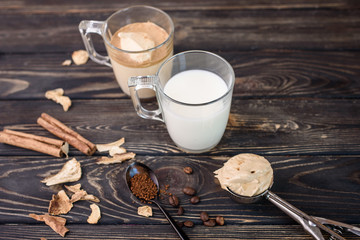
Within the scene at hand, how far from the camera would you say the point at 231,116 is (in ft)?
4.64

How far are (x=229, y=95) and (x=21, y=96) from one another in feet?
2.95

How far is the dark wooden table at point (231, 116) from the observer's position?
1.17m

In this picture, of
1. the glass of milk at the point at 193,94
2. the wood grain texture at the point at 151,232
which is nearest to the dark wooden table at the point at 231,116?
the wood grain texture at the point at 151,232

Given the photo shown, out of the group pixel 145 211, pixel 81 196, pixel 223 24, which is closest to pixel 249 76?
pixel 223 24

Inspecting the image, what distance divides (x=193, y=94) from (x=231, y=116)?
A: 0.96ft

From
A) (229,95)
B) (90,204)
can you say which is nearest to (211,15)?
(229,95)

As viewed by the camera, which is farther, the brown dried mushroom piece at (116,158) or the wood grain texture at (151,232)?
the brown dried mushroom piece at (116,158)

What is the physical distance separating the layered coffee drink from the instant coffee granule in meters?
0.39

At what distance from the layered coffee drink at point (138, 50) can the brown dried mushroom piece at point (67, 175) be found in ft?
1.24

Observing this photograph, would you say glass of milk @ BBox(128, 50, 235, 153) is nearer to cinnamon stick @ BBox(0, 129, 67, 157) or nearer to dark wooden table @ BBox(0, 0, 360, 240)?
dark wooden table @ BBox(0, 0, 360, 240)

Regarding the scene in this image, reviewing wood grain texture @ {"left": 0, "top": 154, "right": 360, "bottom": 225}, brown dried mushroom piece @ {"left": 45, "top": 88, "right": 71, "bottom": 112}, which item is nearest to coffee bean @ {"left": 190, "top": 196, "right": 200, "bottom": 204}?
wood grain texture @ {"left": 0, "top": 154, "right": 360, "bottom": 225}

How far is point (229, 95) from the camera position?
3.69 feet

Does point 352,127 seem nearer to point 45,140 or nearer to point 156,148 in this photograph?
point 156,148

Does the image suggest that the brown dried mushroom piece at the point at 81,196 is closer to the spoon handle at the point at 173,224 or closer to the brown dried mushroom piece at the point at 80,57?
the spoon handle at the point at 173,224
